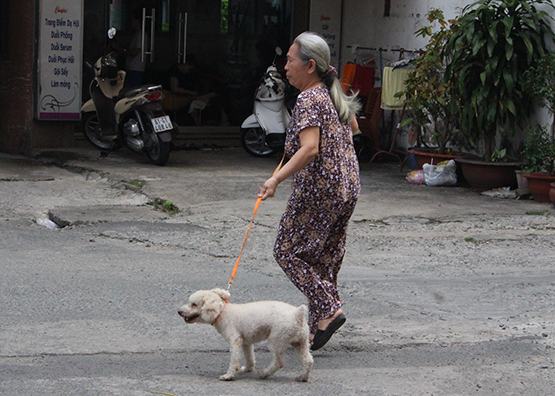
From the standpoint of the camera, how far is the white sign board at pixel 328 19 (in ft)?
55.4

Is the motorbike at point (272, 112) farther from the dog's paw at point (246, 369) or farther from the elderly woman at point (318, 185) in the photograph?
the dog's paw at point (246, 369)

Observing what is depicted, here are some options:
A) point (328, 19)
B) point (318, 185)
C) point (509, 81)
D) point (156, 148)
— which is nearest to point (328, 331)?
point (318, 185)

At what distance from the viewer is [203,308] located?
5750 mm

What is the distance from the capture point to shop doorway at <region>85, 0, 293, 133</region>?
16531 mm

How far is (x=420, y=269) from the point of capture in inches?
348

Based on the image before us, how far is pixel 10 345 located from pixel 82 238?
128 inches

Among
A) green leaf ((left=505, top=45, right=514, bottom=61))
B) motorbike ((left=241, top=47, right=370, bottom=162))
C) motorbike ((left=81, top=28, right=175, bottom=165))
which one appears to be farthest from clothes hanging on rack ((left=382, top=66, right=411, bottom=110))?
motorbike ((left=81, top=28, right=175, bottom=165))

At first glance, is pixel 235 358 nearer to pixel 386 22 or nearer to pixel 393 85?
pixel 393 85

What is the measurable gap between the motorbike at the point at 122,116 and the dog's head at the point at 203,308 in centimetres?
784

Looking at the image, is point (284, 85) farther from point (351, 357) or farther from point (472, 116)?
point (351, 357)

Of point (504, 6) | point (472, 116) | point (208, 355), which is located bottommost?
point (208, 355)

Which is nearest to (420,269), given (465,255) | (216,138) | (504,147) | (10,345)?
(465,255)

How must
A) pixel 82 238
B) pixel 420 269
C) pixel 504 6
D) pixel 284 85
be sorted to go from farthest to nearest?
pixel 284 85
pixel 504 6
pixel 82 238
pixel 420 269

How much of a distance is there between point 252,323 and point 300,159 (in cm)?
92
